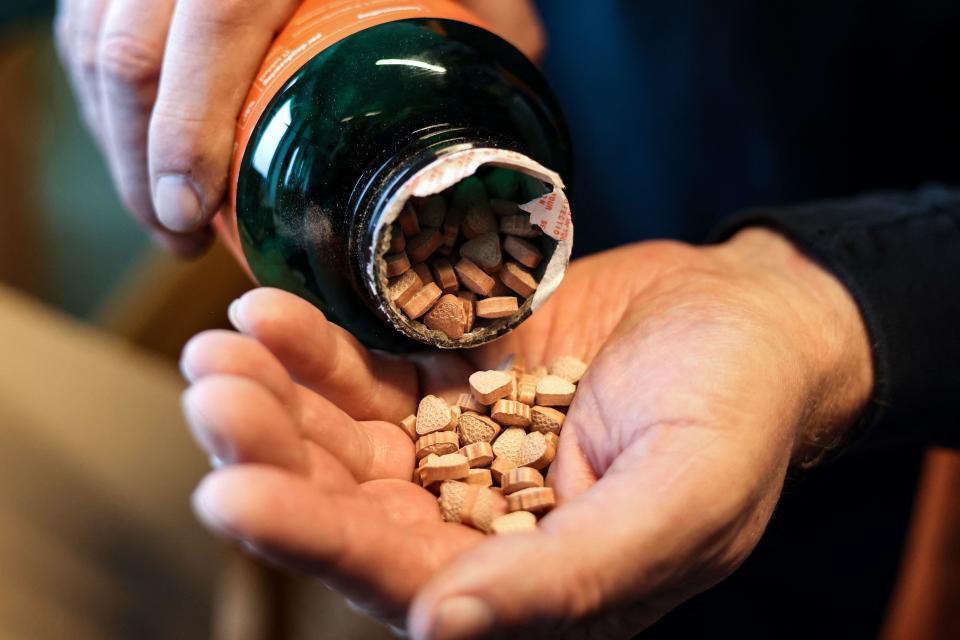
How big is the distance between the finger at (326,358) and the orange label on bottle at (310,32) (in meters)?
Result: 0.20

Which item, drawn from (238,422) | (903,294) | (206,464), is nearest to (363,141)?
(238,422)

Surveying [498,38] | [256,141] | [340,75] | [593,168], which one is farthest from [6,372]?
[593,168]

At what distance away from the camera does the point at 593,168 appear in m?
1.62

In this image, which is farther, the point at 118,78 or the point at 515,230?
the point at 118,78

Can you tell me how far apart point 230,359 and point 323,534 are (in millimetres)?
174

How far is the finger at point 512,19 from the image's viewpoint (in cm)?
123

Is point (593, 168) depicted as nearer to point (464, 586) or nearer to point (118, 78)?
point (118, 78)

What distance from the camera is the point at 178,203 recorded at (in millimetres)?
973

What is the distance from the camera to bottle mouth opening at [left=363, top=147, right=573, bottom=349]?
874mm

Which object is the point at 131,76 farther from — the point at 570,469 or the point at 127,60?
the point at 570,469

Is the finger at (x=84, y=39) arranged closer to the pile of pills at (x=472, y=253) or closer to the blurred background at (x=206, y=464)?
the blurred background at (x=206, y=464)

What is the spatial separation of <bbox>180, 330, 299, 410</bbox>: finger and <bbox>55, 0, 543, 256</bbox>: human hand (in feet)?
1.00

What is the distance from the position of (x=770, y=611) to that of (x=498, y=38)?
121 cm

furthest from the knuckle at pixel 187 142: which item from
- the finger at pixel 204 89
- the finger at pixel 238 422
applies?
the finger at pixel 238 422
